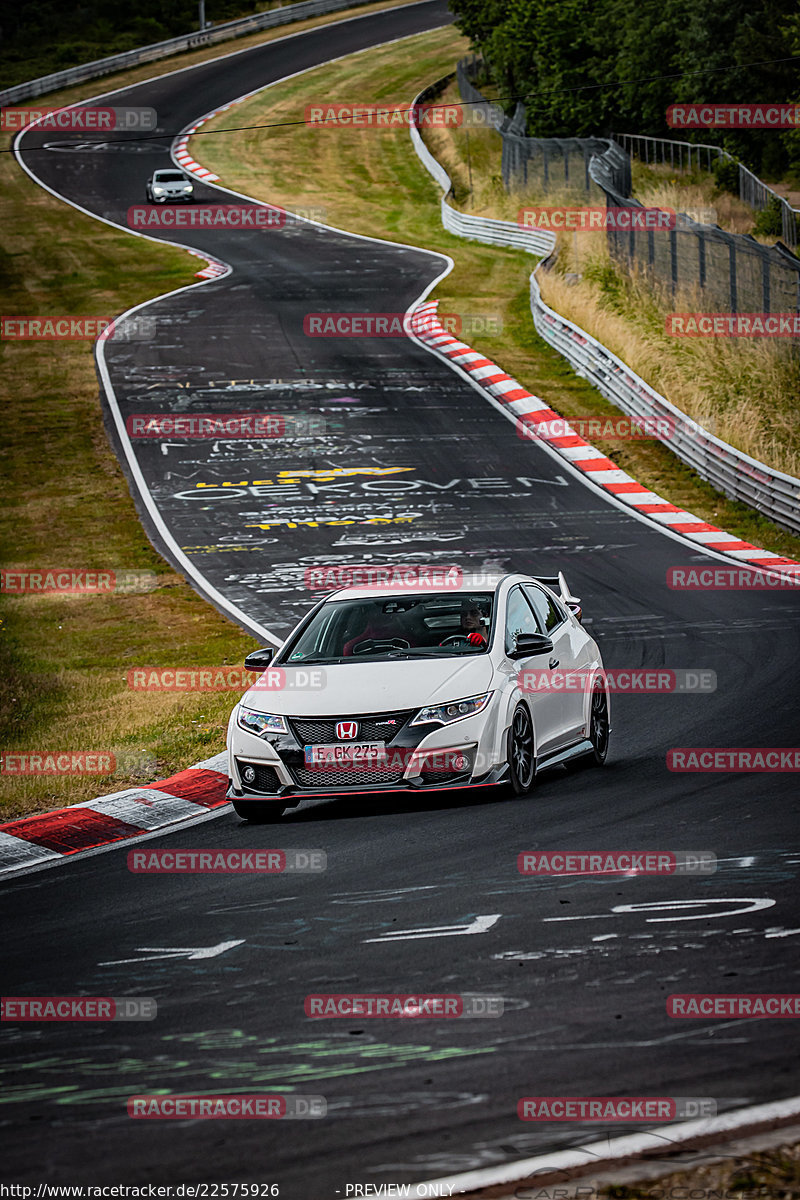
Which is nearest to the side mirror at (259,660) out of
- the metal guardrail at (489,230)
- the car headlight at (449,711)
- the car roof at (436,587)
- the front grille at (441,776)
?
the car roof at (436,587)

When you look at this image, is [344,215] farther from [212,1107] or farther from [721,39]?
[212,1107]

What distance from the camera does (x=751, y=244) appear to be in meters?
26.2

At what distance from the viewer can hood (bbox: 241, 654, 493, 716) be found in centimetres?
998

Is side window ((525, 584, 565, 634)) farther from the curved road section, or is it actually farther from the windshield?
the curved road section

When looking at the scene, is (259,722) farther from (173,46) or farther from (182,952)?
(173,46)

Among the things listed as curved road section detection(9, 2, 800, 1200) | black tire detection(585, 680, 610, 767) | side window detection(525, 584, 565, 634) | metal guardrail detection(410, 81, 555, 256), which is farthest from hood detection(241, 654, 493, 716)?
metal guardrail detection(410, 81, 555, 256)

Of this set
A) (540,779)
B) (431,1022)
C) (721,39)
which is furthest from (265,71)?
(431,1022)

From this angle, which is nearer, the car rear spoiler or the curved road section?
the curved road section

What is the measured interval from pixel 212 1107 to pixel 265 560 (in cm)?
1751

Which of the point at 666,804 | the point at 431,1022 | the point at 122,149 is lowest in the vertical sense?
the point at 666,804

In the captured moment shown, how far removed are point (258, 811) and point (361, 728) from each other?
1004 millimetres

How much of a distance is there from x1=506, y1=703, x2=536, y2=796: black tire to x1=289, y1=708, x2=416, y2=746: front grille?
0.74 meters

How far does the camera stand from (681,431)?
88.3ft

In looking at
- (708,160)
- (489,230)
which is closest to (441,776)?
(489,230)
